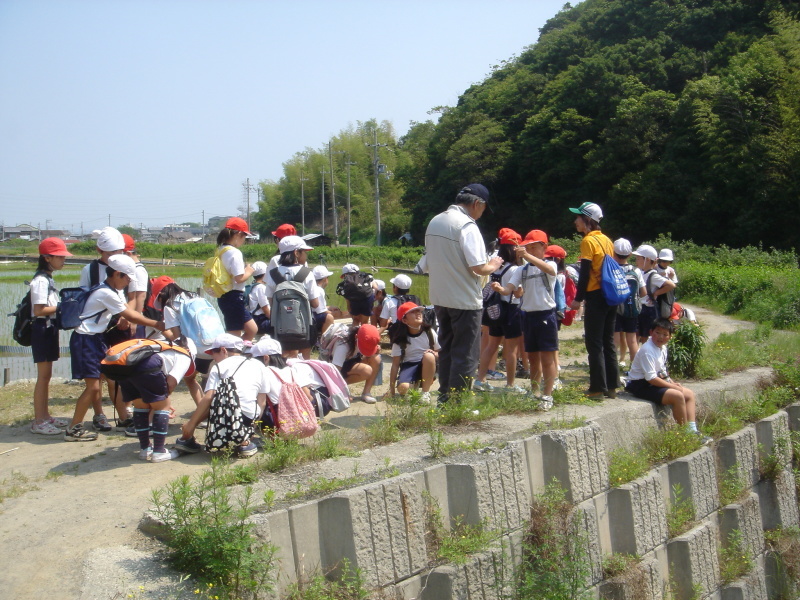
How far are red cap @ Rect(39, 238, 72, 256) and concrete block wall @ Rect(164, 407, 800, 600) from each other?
351 centimetres

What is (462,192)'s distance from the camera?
19.6 ft

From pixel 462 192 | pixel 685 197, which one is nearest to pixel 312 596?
pixel 462 192

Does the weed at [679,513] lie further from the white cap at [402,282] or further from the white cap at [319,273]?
the white cap at [319,273]

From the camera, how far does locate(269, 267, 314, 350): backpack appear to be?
692cm

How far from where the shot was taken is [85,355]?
5.61 m

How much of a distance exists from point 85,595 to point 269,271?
4.66 m

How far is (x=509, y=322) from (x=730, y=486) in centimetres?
255

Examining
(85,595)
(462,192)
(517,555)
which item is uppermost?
(462,192)

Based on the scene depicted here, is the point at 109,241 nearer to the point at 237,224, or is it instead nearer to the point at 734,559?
the point at 237,224

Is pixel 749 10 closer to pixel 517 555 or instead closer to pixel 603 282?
pixel 603 282

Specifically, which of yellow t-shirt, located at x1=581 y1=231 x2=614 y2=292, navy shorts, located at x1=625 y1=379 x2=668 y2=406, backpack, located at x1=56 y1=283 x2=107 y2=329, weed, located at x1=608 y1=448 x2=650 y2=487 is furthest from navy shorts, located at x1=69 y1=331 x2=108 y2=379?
navy shorts, located at x1=625 y1=379 x2=668 y2=406

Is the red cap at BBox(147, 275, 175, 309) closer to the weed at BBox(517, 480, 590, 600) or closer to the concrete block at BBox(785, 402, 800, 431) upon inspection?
the weed at BBox(517, 480, 590, 600)

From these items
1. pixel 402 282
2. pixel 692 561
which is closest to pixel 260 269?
pixel 402 282

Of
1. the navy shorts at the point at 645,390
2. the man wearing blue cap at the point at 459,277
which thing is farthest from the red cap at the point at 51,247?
the navy shorts at the point at 645,390
